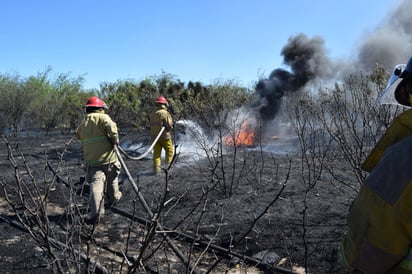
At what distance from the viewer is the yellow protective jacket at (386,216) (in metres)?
1.28

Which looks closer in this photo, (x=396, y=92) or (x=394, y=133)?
(x=394, y=133)

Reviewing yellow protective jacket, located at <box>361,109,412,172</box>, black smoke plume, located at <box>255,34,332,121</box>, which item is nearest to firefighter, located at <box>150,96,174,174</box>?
yellow protective jacket, located at <box>361,109,412,172</box>

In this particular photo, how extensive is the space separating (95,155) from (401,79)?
17.8ft

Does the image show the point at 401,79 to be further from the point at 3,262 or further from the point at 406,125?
the point at 3,262

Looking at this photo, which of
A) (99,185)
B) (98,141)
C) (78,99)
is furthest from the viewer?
(78,99)

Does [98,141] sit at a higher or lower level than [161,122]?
lower

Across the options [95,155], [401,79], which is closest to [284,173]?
[95,155]

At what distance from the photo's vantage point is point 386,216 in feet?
4.26

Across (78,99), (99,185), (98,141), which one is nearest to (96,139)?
(98,141)

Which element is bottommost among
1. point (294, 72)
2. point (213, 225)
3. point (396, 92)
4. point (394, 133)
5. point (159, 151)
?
point (213, 225)

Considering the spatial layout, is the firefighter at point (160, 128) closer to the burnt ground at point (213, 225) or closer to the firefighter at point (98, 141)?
the burnt ground at point (213, 225)

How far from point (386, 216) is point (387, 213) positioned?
1 cm

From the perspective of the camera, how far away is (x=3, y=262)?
15.2 feet

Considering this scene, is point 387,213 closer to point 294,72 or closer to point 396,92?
point 396,92
